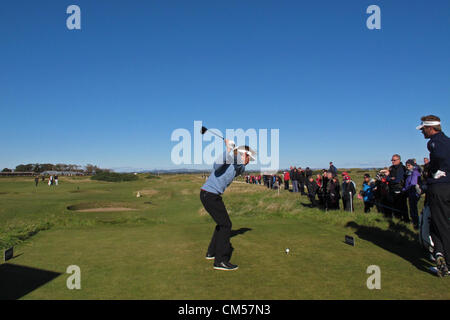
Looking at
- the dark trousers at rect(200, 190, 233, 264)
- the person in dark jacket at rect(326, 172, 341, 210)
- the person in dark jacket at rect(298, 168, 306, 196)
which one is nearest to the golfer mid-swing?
the dark trousers at rect(200, 190, 233, 264)

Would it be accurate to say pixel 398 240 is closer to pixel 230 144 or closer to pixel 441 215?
pixel 441 215

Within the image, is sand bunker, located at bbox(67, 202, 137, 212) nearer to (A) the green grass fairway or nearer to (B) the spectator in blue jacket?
(A) the green grass fairway

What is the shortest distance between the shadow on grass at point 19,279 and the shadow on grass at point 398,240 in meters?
6.16

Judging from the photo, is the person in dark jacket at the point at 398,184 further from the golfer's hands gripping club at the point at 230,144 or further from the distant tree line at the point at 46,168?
the distant tree line at the point at 46,168

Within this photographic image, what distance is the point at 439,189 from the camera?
519 centimetres

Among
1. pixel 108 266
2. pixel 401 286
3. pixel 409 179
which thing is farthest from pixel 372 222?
pixel 108 266

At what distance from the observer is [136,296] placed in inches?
165

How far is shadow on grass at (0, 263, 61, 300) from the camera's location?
4.38 meters

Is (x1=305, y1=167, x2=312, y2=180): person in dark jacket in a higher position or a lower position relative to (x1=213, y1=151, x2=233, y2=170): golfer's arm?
lower

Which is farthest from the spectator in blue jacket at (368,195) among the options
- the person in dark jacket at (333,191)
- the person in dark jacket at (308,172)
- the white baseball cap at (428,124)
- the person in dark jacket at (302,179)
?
the person in dark jacket at (302,179)

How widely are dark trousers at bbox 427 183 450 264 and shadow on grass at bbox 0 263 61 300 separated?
247 inches

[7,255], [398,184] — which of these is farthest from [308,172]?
[7,255]

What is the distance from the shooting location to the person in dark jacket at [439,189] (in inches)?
200

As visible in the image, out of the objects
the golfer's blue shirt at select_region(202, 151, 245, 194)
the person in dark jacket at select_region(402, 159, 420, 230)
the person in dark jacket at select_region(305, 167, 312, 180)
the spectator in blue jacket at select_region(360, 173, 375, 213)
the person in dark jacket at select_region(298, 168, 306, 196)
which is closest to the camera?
the golfer's blue shirt at select_region(202, 151, 245, 194)
